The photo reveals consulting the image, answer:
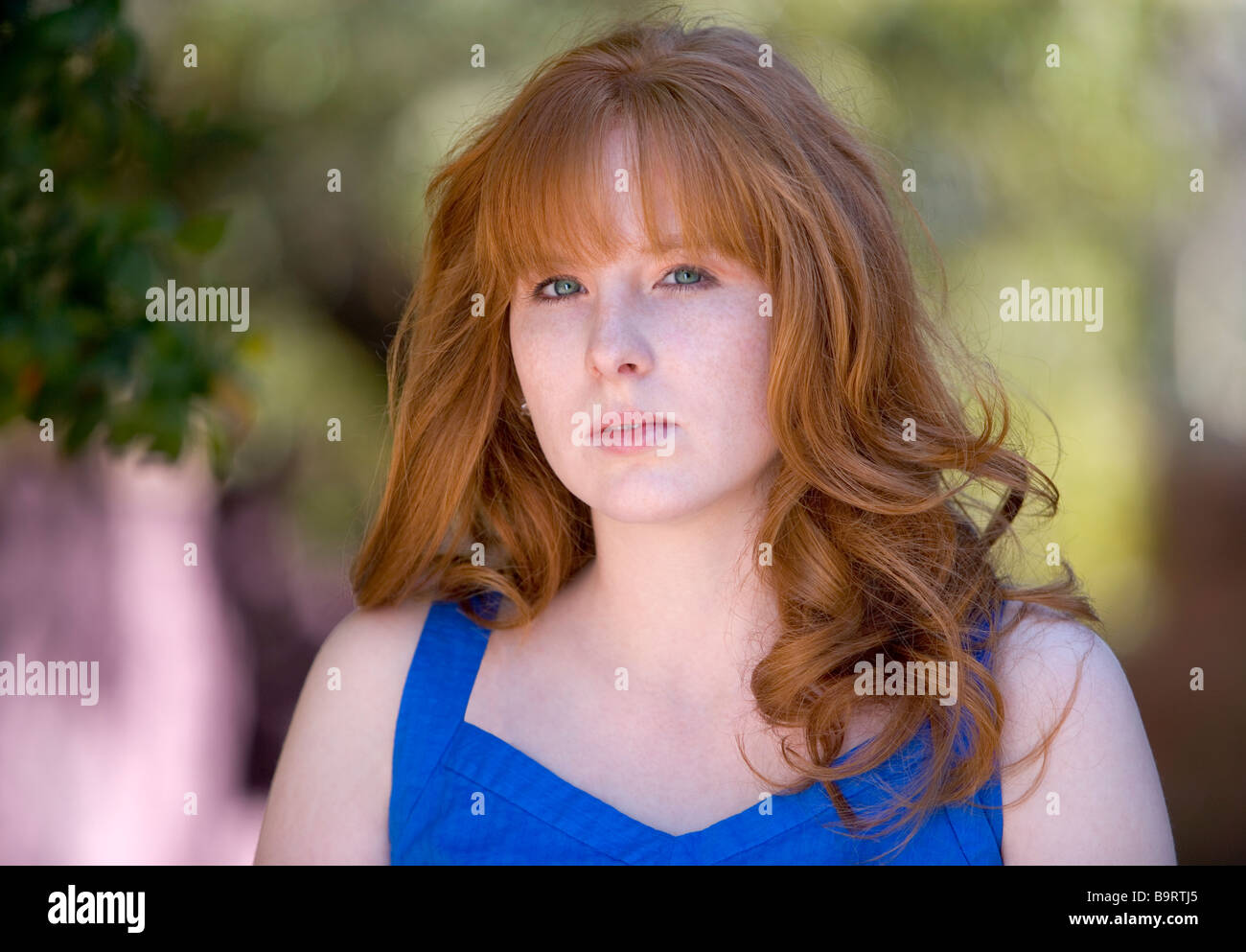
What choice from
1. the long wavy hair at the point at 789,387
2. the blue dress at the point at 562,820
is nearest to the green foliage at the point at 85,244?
the long wavy hair at the point at 789,387

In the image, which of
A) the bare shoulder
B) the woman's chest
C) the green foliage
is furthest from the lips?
the green foliage

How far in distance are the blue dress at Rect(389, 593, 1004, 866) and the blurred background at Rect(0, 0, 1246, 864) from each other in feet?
3.93

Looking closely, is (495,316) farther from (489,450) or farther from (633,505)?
(633,505)

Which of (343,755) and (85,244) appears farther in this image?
(85,244)

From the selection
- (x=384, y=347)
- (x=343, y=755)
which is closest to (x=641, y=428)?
(x=343, y=755)

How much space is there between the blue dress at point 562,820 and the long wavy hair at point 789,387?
36mm

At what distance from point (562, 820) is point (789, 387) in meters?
0.72

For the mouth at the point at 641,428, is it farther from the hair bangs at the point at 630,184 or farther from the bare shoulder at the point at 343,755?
the bare shoulder at the point at 343,755

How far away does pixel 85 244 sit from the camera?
2088mm

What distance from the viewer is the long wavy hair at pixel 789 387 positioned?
1.73m

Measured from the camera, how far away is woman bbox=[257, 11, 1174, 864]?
1.71 meters

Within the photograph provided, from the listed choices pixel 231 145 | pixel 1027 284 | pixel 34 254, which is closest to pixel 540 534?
pixel 34 254

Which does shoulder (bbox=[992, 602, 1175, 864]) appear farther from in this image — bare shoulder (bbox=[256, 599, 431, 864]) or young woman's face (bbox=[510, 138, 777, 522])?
bare shoulder (bbox=[256, 599, 431, 864])

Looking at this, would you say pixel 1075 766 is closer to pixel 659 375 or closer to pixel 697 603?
pixel 697 603
